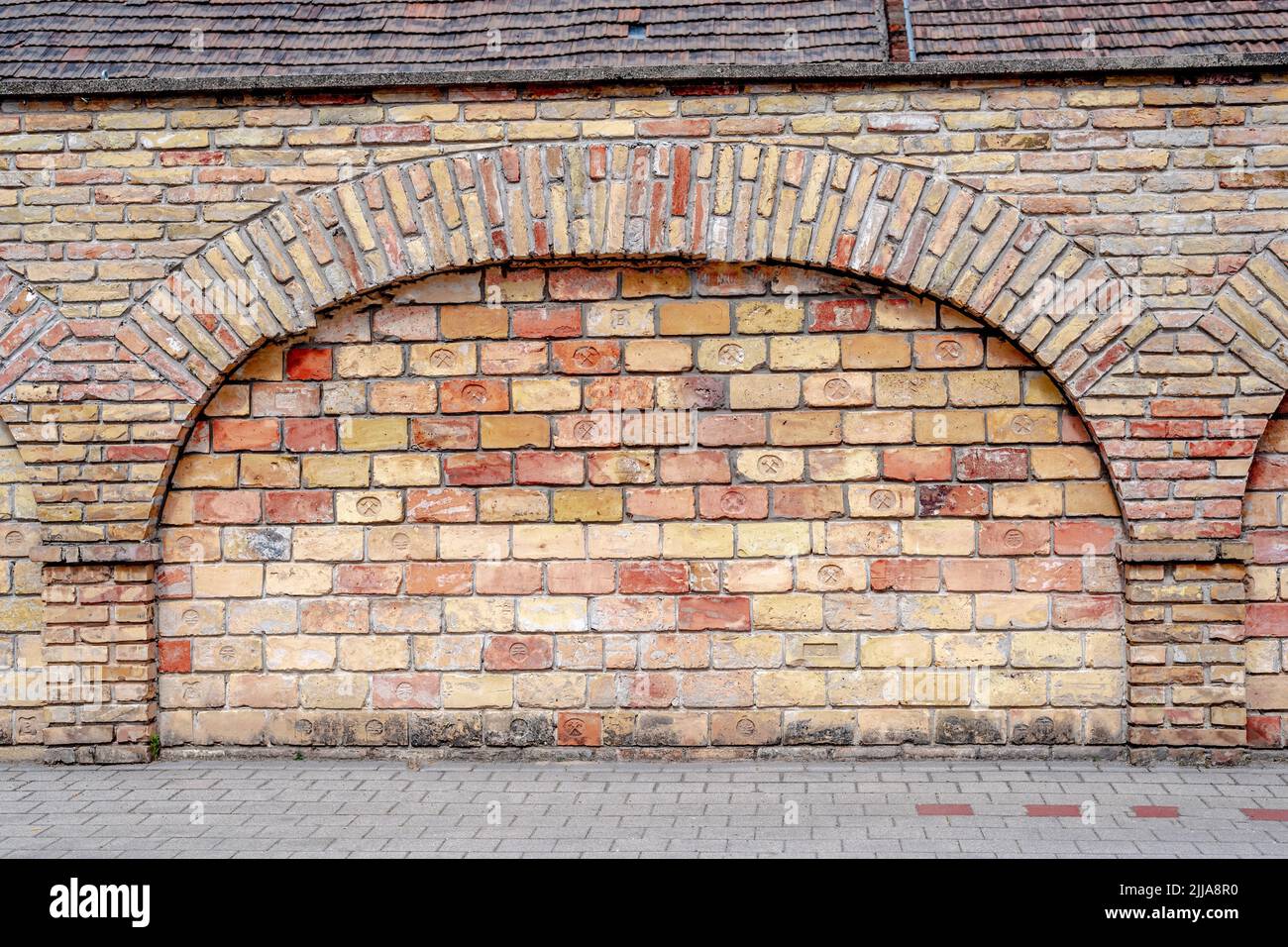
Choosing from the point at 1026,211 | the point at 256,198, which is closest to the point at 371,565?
the point at 256,198

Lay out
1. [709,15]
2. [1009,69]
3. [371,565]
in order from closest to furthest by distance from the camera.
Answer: [1009,69] → [371,565] → [709,15]

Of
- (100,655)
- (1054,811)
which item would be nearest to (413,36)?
(100,655)

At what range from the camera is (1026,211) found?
18.1ft

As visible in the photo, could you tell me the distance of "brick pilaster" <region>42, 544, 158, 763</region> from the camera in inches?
227

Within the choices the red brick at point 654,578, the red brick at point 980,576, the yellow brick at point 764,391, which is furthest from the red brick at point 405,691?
the red brick at point 980,576

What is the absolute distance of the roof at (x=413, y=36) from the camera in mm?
6031

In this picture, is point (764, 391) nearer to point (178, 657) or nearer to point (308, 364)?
point (308, 364)

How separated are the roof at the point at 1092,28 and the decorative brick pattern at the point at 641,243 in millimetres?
474

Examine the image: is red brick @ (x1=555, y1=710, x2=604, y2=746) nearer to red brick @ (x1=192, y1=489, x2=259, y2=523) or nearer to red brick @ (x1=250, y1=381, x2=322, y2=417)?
red brick @ (x1=192, y1=489, x2=259, y2=523)

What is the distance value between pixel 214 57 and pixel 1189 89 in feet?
15.2

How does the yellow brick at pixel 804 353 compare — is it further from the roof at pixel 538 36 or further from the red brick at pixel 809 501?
the roof at pixel 538 36

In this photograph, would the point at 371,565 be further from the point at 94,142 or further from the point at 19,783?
the point at 94,142

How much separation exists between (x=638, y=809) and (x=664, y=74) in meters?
3.21

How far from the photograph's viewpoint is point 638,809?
16.4ft
